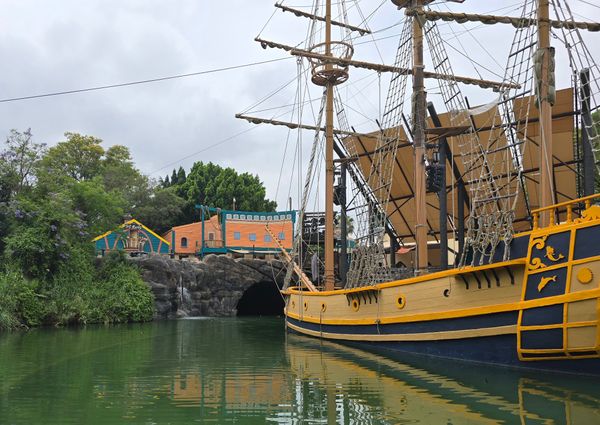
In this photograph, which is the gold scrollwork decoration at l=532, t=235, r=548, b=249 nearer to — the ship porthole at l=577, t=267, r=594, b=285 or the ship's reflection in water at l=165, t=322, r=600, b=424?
the ship porthole at l=577, t=267, r=594, b=285

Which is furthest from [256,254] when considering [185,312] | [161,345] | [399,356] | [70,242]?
[399,356]

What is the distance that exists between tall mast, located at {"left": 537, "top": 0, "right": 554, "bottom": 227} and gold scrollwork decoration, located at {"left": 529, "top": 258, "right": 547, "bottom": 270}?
2.14 meters

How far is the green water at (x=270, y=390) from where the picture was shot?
7.82 metres

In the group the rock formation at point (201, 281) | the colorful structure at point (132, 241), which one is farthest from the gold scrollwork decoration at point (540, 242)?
the colorful structure at point (132, 241)

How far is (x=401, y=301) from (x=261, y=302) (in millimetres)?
29003

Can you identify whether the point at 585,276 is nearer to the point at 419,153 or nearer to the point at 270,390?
the point at 270,390

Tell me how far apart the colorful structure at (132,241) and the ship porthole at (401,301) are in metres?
24.9

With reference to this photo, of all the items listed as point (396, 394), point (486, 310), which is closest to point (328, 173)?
point (486, 310)

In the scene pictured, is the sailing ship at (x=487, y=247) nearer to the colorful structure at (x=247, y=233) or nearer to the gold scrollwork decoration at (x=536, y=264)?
the gold scrollwork decoration at (x=536, y=264)

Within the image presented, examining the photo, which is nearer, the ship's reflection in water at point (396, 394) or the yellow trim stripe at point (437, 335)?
the ship's reflection in water at point (396, 394)

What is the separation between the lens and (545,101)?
13.2 meters

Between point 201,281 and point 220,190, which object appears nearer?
point 201,281

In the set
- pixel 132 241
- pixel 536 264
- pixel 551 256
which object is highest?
pixel 132 241

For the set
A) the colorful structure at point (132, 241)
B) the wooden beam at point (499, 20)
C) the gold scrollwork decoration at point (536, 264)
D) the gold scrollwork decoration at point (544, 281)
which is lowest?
the gold scrollwork decoration at point (544, 281)
